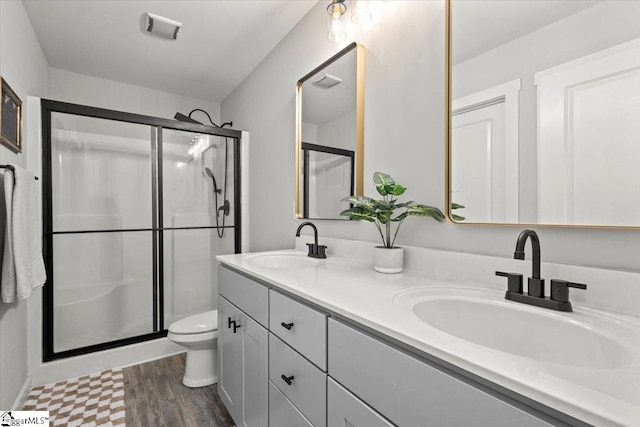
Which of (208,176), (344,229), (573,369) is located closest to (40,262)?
(208,176)

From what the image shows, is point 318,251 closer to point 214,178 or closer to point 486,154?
point 486,154

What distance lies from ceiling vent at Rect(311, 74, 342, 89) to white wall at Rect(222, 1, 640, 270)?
14 cm

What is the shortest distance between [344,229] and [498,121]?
924 mm

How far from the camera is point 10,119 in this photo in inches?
63.2

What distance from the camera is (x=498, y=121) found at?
104cm

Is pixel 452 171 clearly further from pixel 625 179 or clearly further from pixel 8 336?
pixel 8 336

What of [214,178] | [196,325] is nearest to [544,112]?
[196,325]

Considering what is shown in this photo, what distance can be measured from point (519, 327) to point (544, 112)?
622 millimetres

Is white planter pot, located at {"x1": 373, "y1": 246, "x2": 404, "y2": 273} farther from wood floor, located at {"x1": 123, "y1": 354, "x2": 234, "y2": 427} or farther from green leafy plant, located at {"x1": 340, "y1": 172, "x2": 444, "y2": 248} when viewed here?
wood floor, located at {"x1": 123, "y1": 354, "x2": 234, "y2": 427}

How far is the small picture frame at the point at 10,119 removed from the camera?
4.86ft

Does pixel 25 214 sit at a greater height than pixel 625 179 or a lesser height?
lesser

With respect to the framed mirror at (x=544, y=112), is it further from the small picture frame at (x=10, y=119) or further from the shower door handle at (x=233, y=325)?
the small picture frame at (x=10, y=119)

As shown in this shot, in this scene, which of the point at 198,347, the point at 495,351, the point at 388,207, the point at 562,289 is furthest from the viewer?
the point at 198,347

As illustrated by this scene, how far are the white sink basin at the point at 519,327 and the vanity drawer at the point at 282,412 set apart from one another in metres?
0.51
